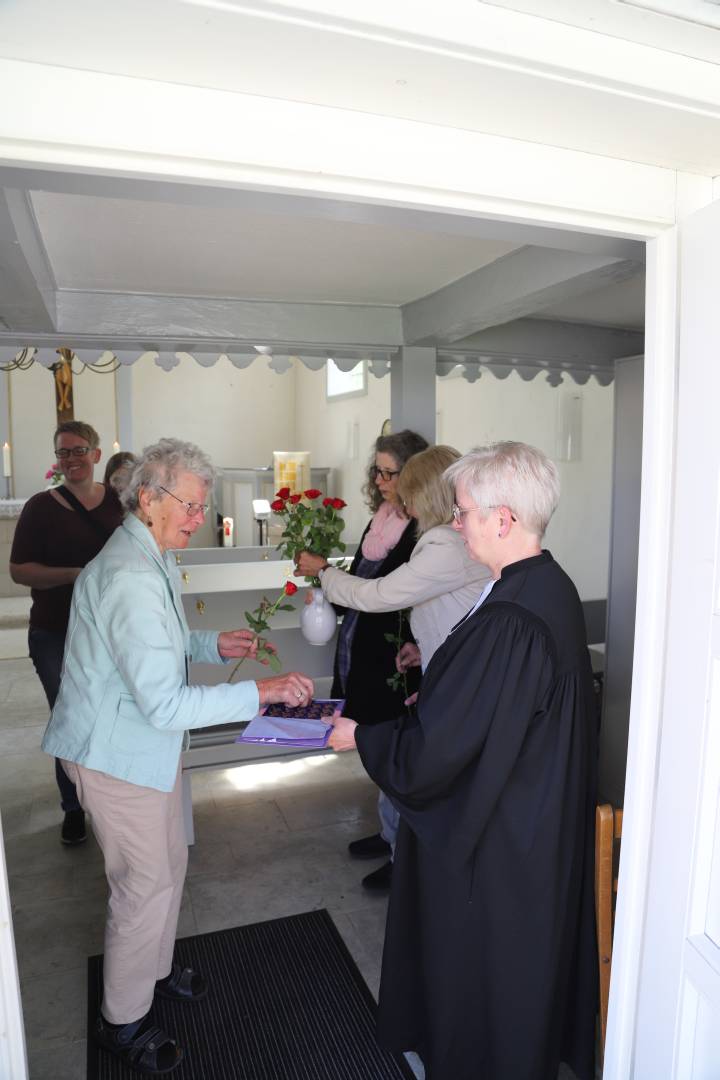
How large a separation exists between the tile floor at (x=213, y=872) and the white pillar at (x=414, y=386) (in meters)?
1.95

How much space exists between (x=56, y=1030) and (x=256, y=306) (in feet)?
9.67

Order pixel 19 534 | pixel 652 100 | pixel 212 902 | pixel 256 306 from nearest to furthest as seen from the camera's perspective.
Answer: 1. pixel 652 100
2. pixel 212 902
3. pixel 19 534
4. pixel 256 306

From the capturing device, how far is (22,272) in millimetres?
2434

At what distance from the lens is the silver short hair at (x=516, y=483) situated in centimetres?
162

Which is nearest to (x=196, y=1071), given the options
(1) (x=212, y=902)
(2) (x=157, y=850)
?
(2) (x=157, y=850)

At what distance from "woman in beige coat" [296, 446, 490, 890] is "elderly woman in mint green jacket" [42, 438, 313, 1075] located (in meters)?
0.56

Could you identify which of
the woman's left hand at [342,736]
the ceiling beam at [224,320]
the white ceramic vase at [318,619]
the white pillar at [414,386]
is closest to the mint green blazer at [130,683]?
the woman's left hand at [342,736]

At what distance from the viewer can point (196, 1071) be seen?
2045 mm

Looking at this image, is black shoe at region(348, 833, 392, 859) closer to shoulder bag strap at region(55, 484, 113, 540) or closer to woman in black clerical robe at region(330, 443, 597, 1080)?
woman in black clerical robe at region(330, 443, 597, 1080)

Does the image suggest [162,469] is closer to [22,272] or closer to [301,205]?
[301,205]

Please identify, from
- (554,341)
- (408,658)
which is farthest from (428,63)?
(554,341)

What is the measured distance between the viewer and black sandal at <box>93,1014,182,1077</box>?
6.61 ft

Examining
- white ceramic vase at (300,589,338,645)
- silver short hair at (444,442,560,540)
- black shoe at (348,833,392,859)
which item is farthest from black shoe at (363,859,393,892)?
silver short hair at (444,442,560,540)

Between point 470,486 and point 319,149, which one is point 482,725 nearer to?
point 470,486
